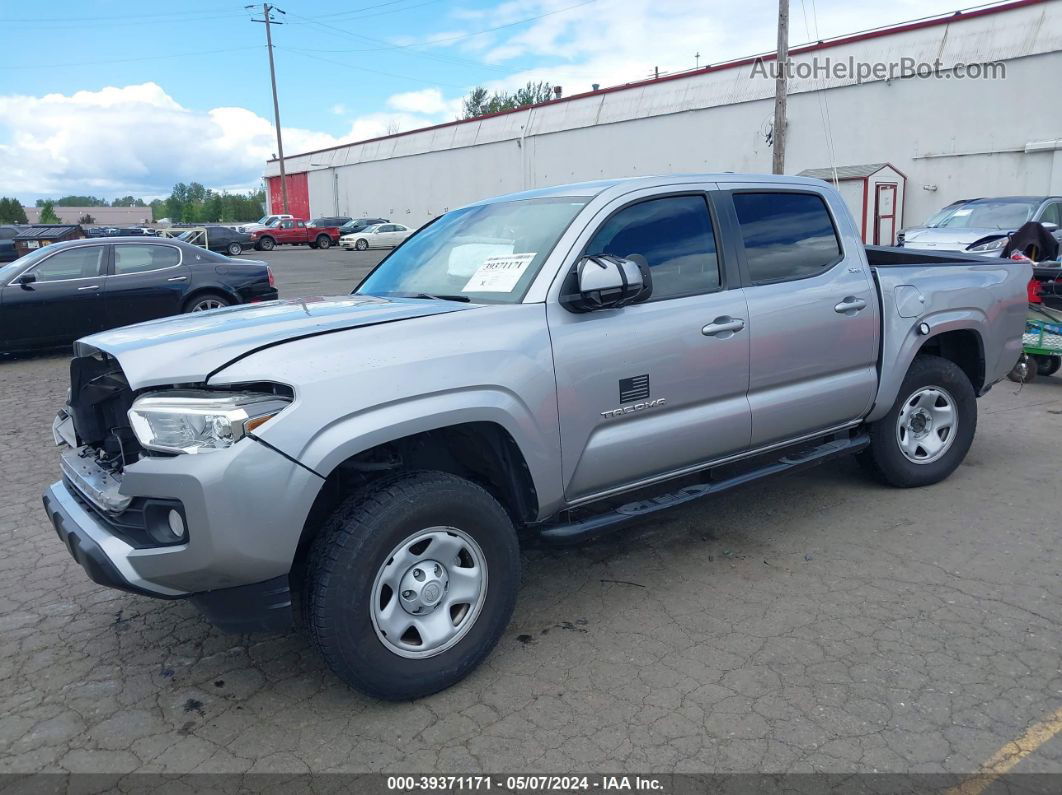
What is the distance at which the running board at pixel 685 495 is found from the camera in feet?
11.5

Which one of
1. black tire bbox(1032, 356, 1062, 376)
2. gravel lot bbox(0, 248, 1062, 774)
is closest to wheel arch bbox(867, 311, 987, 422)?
gravel lot bbox(0, 248, 1062, 774)

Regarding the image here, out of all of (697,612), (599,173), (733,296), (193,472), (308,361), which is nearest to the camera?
(193,472)

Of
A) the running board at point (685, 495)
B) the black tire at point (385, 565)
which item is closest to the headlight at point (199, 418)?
the black tire at point (385, 565)

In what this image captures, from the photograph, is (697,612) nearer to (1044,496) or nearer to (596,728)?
(596,728)

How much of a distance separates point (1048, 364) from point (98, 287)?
10606mm

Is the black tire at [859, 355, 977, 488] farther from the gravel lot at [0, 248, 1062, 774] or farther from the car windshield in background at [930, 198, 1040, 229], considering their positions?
the car windshield in background at [930, 198, 1040, 229]

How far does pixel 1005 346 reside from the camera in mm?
5406

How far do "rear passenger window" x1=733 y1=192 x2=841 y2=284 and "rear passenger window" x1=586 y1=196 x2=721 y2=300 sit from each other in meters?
0.26

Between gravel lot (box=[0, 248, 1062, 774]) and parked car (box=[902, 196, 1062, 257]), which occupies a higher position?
parked car (box=[902, 196, 1062, 257])

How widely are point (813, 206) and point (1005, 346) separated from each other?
1820 mm

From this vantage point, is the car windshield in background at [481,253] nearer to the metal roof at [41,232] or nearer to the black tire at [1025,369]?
the black tire at [1025,369]

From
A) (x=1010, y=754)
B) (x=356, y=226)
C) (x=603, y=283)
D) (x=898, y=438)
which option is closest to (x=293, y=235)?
(x=356, y=226)

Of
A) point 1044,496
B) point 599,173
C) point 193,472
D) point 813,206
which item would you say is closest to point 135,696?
point 193,472

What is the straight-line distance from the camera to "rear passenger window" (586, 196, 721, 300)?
3.79m
